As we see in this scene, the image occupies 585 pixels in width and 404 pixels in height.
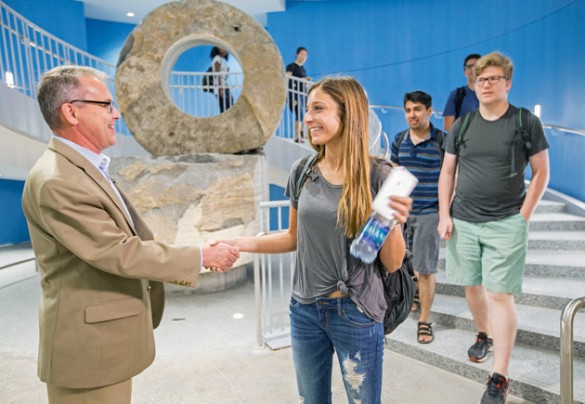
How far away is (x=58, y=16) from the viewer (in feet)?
32.7

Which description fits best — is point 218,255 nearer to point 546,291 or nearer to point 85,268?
point 85,268

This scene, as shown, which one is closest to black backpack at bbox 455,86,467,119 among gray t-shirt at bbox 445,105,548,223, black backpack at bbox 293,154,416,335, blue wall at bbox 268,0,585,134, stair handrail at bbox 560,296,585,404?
gray t-shirt at bbox 445,105,548,223

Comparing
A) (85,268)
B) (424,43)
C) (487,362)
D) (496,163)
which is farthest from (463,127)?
(424,43)

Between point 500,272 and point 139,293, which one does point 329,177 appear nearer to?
point 139,293

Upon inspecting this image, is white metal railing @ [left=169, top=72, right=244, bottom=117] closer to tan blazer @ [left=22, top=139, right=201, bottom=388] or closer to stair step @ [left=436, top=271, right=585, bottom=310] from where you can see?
stair step @ [left=436, top=271, right=585, bottom=310]

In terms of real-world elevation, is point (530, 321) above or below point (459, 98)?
below

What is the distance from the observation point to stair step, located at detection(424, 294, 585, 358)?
2.84 m

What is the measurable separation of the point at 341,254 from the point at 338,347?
1.05 ft

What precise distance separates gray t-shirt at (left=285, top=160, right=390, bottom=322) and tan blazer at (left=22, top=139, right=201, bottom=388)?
0.41 metres

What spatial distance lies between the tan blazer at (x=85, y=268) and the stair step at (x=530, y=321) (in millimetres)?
2497

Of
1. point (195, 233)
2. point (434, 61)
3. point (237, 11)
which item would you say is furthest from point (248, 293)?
point (434, 61)

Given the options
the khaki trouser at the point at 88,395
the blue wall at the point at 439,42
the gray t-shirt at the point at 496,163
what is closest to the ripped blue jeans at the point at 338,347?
the khaki trouser at the point at 88,395

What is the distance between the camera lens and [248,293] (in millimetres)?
5066

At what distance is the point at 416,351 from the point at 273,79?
10.5 feet
